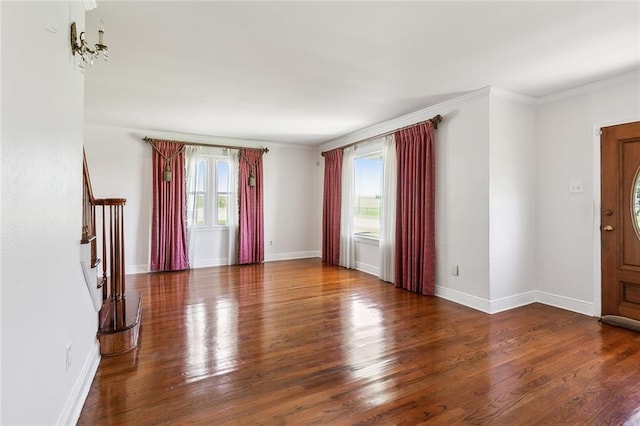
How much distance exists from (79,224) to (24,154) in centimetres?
110

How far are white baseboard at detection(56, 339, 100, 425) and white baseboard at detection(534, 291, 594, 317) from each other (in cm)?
461

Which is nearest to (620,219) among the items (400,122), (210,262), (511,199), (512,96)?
(511,199)

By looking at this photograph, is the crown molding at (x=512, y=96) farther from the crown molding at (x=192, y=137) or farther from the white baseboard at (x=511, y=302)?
the crown molding at (x=192, y=137)

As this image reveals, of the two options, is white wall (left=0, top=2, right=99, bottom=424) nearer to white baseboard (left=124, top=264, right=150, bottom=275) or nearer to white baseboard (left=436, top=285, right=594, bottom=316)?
white baseboard (left=436, top=285, right=594, bottom=316)

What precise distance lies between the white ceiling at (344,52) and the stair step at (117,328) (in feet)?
7.37

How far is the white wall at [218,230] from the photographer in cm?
572

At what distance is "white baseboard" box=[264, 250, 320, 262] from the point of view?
7.18 meters

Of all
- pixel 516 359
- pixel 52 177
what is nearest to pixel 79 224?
pixel 52 177

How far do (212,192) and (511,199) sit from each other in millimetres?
4986

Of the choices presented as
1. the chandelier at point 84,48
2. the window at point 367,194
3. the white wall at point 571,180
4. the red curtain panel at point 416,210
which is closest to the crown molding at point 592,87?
the white wall at point 571,180

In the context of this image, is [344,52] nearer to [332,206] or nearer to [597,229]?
[597,229]

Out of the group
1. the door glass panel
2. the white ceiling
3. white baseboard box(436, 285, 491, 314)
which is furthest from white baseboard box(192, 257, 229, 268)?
the door glass panel

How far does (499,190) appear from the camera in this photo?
392 cm

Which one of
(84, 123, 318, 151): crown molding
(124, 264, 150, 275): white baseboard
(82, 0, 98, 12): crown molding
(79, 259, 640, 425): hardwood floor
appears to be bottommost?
(79, 259, 640, 425): hardwood floor
